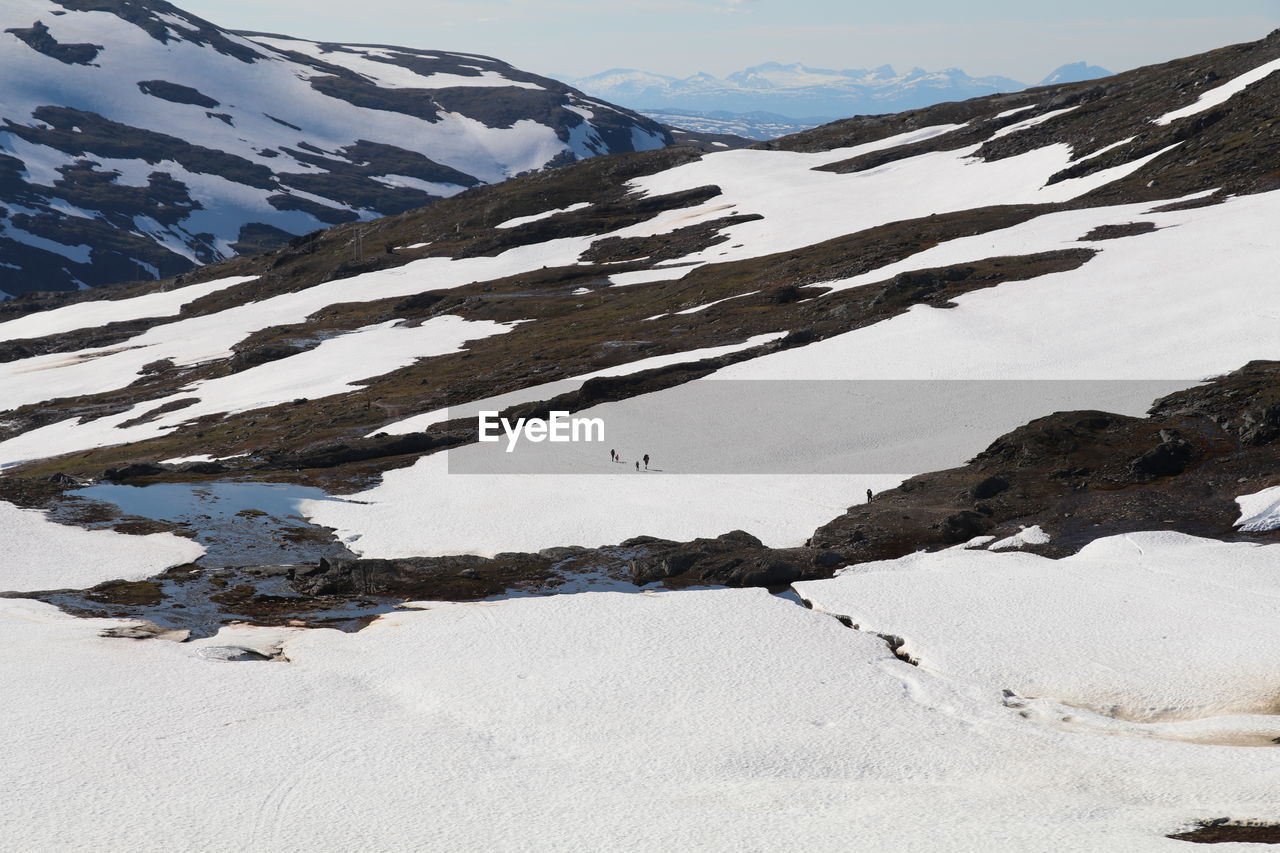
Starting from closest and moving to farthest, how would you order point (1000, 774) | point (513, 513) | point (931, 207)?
point (1000, 774) < point (513, 513) < point (931, 207)

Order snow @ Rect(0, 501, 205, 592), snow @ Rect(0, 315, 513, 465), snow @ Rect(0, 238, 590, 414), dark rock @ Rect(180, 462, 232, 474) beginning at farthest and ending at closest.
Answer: snow @ Rect(0, 238, 590, 414) → snow @ Rect(0, 315, 513, 465) → dark rock @ Rect(180, 462, 232, 474) → snow @ Rect(0, 501, 205, 592)

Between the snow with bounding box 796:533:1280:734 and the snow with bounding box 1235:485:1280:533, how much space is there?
3002 millimetres

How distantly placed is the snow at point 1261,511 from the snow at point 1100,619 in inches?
118

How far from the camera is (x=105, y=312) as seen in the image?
184 m

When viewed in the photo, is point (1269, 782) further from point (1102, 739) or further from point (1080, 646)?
point (1080, 646)

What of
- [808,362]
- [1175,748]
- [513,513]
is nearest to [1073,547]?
[1175,748]

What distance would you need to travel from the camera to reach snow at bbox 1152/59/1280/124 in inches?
5113

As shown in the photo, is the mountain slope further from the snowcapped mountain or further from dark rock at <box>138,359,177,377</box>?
the snowcapped mountain

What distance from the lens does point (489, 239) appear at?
611 ft

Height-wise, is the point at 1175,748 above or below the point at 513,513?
below

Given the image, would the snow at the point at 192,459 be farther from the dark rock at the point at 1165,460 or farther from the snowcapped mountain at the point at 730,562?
the dark rock at the point at 1165,460

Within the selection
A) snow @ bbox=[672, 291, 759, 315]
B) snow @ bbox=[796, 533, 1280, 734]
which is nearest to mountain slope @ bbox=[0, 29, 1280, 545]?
snow @ bbox=[672, 291, 759, 315]

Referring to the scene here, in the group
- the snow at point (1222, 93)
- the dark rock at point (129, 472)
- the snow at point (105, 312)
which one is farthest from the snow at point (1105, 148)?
the snow at point (105, 312)

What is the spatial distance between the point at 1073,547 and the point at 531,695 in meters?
28.3
